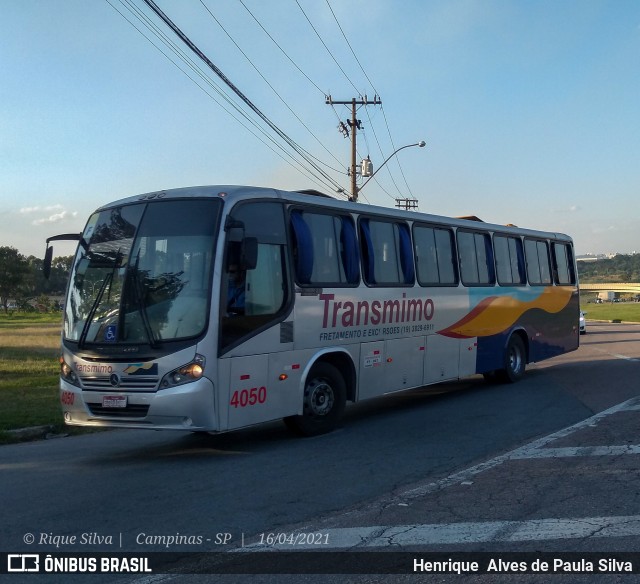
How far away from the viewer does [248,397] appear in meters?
9.04

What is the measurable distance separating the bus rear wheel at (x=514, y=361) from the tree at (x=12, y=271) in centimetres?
4111

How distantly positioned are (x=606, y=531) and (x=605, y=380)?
1138cm

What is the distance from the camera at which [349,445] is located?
9.62m

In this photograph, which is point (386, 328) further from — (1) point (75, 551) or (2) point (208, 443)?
(1) point (75, 551)

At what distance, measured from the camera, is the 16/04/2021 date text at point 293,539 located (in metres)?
5.72

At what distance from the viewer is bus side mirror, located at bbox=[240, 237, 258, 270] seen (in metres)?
8.62

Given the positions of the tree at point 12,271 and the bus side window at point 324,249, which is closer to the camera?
the bus side window at point 324,249

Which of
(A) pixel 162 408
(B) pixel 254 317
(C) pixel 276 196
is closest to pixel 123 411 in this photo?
(A) pixel 162 408

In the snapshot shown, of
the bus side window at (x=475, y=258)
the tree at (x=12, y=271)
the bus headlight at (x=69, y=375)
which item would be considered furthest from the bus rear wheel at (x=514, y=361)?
the tree at (x=12, y=271)

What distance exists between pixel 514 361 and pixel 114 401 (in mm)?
10164

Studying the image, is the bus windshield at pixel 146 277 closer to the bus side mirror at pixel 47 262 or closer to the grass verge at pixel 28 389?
the bus side mirror at pixel 47 262

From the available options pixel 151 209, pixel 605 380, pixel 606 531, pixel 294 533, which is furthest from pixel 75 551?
pixel 605 380

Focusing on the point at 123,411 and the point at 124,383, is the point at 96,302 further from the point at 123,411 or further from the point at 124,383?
the point at 123,411

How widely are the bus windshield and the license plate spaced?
620mm
